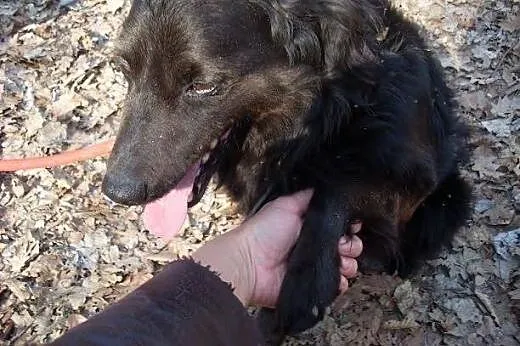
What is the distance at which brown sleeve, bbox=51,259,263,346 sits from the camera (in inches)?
56.2

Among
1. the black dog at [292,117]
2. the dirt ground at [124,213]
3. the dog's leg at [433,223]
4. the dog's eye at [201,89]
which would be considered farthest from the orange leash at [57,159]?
the dog's leg at [433,223]

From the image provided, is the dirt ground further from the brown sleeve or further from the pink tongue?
the brown sleeve

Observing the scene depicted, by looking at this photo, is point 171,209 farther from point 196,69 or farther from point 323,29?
point 323,29

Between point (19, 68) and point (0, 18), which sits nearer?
point (19, 68)

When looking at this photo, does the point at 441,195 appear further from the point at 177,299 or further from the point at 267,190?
the point at 177,299

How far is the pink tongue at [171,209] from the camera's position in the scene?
2.32 meters

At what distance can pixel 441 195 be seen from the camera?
9.27ft

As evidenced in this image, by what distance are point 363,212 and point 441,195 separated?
1.95 feet

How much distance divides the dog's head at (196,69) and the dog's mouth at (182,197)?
0.20ft

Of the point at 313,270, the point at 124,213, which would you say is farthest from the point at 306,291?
the point at 124,213

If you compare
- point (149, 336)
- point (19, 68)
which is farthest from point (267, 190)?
point (19, 68)

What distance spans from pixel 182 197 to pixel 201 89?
1.31 ft

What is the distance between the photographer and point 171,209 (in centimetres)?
232

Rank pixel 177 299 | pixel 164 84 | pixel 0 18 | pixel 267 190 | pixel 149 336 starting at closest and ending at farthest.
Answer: pixel 149 336 < pixel 177 299 < pixel 164 84 < pixel 267 190 < pixel 0 18
